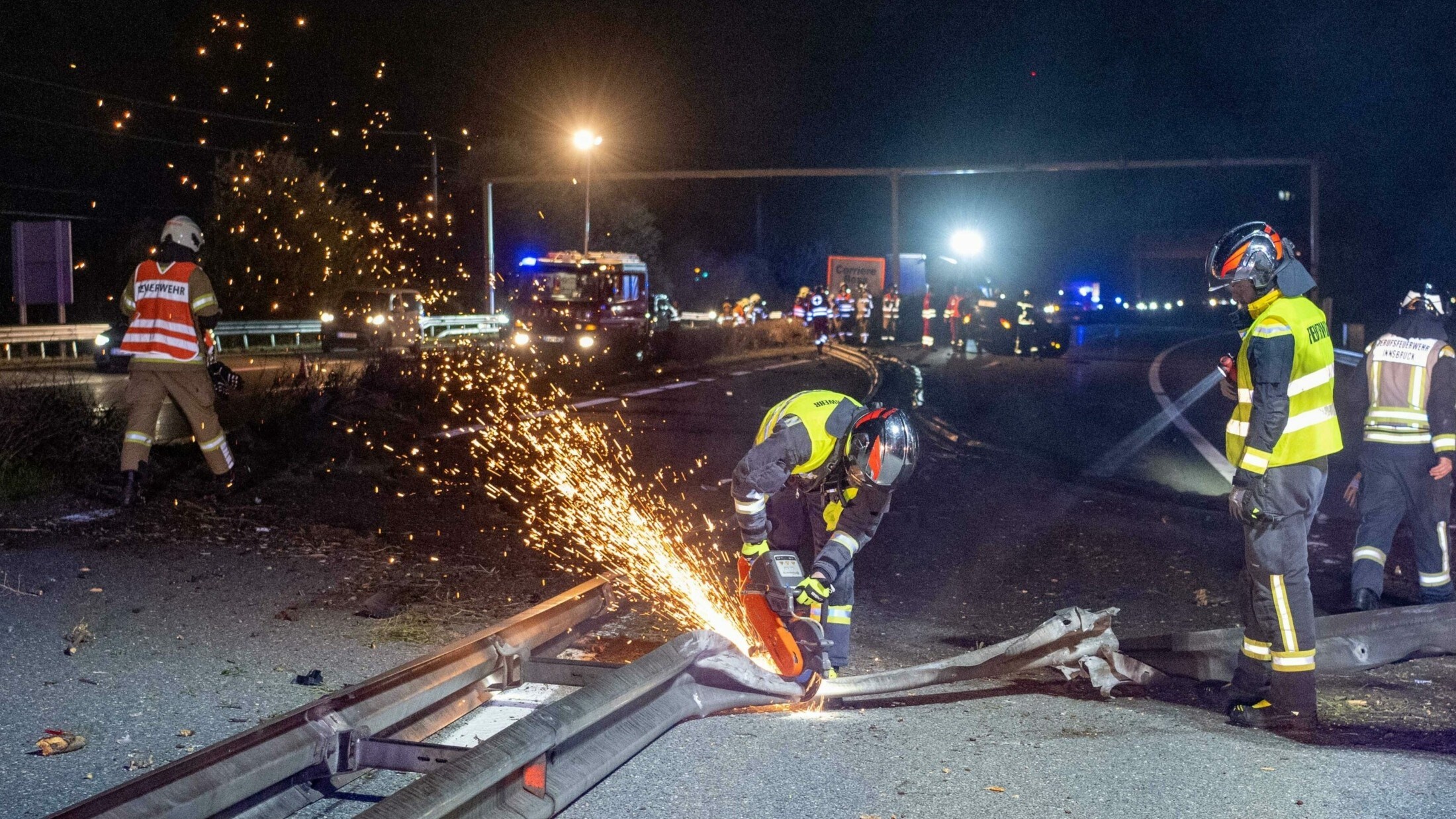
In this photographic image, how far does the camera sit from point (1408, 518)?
7.14 m

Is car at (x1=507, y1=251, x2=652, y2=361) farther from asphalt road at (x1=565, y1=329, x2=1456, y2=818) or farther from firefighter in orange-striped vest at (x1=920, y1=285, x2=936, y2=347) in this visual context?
asphalt road at (x1=565, y1=329, x2=1456, y2=818)

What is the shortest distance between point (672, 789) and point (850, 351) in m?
26.6

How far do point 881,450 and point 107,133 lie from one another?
118 feet

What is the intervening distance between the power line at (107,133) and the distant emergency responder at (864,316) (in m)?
18.1

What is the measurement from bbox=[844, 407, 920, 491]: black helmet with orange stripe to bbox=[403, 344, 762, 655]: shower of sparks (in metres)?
0.92

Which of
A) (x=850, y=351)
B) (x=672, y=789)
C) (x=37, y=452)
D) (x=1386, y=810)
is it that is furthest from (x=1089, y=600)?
(x=850, y=351)

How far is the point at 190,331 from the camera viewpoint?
28.4 feet

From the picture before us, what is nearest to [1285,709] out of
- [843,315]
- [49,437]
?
[49,437]

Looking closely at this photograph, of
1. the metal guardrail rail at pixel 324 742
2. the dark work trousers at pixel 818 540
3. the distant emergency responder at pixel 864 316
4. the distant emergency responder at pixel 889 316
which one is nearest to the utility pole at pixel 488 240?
the distant emergency responder at pixel 864 316

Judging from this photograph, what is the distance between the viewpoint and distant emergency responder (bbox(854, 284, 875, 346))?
37.0m

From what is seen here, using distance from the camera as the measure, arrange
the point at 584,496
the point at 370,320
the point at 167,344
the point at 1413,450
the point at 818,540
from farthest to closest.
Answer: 1. the point at 370,320
2. the point at 584,496
3. the point at 167,344
4. the point at 1413,450
5. the point at 818,540

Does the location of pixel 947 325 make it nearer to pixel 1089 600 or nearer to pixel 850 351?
pixel 850 351

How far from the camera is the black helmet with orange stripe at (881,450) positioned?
513 cm

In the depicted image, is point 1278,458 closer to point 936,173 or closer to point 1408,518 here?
point 1408,518
